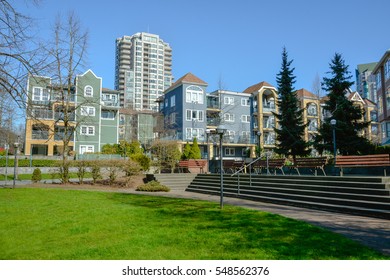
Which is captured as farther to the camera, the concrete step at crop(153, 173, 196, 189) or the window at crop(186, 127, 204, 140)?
the window at crop(186, 127, 204, 140)

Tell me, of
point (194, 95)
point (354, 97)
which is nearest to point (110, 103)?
point (194, 95)

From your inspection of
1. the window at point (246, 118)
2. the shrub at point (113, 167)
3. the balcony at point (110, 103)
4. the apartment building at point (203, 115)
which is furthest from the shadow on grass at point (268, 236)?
the window at point (246, 118)

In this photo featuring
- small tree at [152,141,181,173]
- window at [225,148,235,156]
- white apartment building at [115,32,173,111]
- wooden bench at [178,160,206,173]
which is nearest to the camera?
wooden bench at [178,160,206,173]

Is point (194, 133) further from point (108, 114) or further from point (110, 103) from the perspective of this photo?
point (110, 103)

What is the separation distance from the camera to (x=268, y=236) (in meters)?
6.01

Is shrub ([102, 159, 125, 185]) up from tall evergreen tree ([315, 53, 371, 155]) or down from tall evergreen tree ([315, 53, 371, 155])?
A: down

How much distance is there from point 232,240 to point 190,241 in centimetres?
78

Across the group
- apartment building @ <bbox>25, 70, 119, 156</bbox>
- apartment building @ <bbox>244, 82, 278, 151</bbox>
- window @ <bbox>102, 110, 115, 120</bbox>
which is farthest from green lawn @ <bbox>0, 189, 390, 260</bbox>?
apartment building @ <bbox>244, 82, 278, 151</bbox>

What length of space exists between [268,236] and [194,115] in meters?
40.4

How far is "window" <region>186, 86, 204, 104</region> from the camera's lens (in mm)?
45844

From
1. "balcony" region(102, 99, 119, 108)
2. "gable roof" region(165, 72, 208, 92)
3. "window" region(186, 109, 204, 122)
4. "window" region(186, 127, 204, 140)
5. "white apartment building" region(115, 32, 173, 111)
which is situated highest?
"white apartment building" region(115, 32, 173, 111)

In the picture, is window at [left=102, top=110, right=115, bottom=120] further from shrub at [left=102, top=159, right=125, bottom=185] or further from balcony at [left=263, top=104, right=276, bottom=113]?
shrub at [left=102, top=159, right=125, bottom=185]

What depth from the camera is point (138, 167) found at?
20.0 meters
